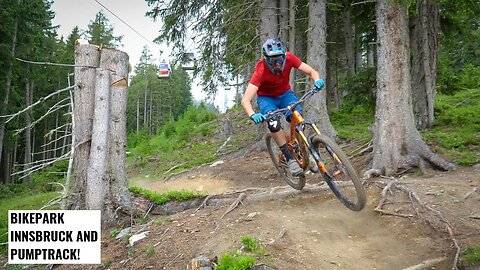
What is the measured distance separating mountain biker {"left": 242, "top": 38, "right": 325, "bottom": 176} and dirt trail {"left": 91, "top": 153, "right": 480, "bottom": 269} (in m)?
0.85

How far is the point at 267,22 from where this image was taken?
1242 centimetres

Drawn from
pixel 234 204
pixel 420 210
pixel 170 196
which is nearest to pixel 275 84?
pixel 234 204

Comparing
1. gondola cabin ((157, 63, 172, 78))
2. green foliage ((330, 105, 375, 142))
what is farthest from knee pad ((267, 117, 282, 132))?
green foliage ((330, 105, 375, 142))

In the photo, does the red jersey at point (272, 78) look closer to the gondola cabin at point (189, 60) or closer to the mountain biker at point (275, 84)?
the mountain biker at point (275, 84)

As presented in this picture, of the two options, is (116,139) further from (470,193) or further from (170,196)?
(470,193)

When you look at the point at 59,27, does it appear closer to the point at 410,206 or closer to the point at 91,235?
the point at 91,235

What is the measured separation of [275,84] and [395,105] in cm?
277

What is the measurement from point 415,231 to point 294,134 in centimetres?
211

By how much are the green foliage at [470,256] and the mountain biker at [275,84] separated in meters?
2.36

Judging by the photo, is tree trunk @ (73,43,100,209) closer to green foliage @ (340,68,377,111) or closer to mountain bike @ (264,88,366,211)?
mountain bike @ (264,88,366,211)

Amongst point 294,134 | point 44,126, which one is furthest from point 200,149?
point 44,126

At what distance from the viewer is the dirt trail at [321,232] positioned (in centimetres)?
480

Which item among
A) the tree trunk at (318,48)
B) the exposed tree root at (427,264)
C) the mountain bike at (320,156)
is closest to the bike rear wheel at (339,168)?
the mountain bike at (320,156)

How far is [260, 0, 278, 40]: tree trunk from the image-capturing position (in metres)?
12.4
